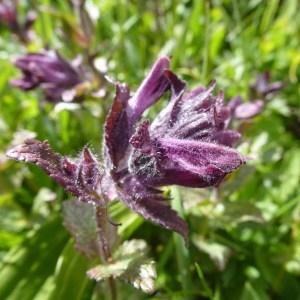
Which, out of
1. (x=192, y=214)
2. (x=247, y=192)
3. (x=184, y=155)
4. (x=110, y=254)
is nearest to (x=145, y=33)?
(x=247, y=192)

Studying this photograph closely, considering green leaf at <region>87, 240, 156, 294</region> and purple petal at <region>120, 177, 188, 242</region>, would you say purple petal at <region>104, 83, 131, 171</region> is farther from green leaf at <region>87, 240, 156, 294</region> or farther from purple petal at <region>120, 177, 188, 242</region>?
green leaf at <region>87, 240, 156, 294</region>

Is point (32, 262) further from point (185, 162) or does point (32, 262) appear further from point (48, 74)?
point (185, 162)

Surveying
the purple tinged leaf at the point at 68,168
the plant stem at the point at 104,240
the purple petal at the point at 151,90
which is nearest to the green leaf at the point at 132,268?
the plant stem at the point at 104,240

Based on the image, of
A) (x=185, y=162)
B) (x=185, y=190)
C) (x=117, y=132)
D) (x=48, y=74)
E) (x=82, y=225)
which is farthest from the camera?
(x=48, y=74)

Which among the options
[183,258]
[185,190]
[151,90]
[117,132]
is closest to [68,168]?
[117,132]

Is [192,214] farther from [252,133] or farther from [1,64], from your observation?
[1,64]
